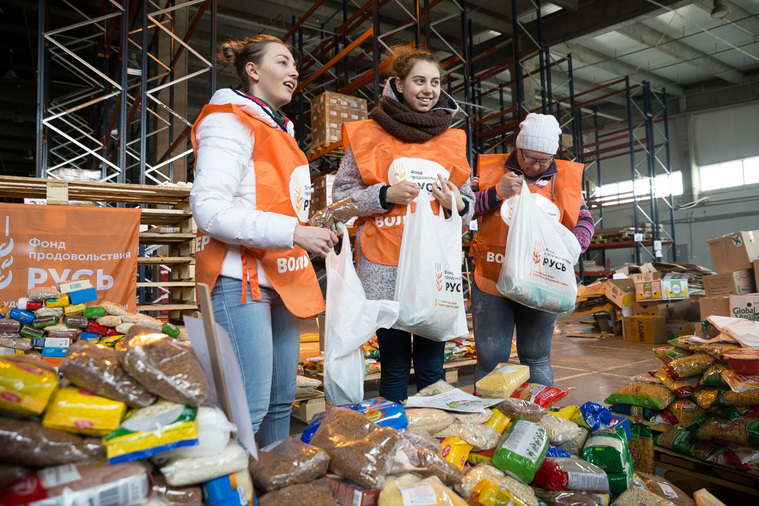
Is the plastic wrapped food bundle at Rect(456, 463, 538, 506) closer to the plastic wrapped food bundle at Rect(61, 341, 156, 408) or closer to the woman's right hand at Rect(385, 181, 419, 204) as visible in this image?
the plastic wrapped food bundle at Rect(61, 341, 156, 408)

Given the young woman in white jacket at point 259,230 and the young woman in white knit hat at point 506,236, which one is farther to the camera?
the young woman in white knit hat at point 506,236

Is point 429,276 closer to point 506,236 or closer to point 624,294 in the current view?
point 506,236

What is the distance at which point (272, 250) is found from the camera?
4.46ft

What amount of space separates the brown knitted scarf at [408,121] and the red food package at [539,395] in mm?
961

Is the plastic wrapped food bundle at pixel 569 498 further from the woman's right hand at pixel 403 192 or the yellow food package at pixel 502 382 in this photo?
the woman's right hand at pixel 403 192

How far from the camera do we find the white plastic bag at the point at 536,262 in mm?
1873

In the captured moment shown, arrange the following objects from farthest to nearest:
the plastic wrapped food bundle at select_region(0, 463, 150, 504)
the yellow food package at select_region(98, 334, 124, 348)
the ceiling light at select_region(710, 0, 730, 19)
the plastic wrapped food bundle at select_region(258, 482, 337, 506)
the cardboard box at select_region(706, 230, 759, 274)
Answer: the ceiling light at select_region(710, 0, 730, 19)
the cardboard box at select_region(706, 230, 759, 274)
the yellow food package at select_region(98, 334, 124, 348)
the plastic wrapped food bundle at select_region(258, 482, 337, 506)
the plastic wrapped food bundle at select_region(0, 463, 150, 504)

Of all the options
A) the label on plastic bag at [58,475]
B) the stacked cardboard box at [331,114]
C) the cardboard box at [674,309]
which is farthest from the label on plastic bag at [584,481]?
the cardboard box at [674,309]

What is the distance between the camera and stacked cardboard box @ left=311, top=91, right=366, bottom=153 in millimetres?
6363

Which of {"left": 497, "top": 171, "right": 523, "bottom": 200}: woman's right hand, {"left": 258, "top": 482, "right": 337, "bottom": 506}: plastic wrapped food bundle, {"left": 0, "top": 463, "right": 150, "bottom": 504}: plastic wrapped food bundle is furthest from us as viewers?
{"left": 497, "top": 171, "right": 523, "bottom": 200}: woman's right hand

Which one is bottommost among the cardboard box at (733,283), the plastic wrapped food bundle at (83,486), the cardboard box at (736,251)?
the plastic wrapped food bundle at (83,486)

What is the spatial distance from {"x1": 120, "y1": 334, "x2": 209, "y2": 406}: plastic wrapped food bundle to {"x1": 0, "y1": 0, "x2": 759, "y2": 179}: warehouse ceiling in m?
6.58

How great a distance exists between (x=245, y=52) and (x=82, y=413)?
1191 mm

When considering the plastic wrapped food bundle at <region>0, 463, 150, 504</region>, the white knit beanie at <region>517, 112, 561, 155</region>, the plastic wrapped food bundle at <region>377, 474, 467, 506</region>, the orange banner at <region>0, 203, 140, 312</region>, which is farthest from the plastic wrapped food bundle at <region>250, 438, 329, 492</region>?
the orange banner at <region>0, 203, 140, 312</region>
